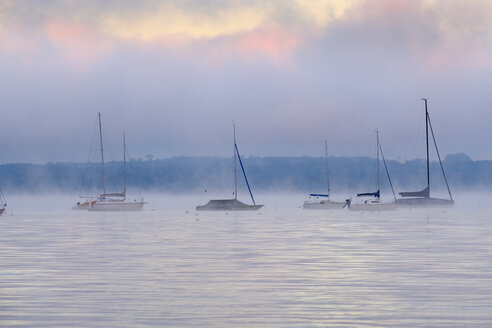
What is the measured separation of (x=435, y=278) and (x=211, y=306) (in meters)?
10.6

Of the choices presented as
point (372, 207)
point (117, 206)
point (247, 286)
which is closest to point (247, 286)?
point (247, 286)

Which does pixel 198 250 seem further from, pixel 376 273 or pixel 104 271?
pixel 376 273

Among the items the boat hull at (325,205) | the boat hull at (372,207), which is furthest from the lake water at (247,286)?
the boat hull at (325,205)

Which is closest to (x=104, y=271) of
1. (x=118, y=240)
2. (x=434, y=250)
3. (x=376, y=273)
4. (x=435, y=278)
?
(x=376, y=273)

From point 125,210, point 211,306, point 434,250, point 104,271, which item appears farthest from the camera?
point 125,210

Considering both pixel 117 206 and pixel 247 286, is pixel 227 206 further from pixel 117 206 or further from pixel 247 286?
pixel 247 286

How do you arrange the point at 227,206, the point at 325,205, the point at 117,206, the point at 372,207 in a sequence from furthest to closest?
the point at 325,205 → the point at 117,206 → the point at 227,206 → the point at 372,207

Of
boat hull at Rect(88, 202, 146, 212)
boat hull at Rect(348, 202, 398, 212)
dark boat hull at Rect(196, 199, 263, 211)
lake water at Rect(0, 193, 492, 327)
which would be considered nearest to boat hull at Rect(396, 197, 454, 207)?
boat hull at Rect(348, 202, 398, 212)

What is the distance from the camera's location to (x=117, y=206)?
154 meters

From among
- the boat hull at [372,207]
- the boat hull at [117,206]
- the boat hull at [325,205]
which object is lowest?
the boat hull at [372,207]

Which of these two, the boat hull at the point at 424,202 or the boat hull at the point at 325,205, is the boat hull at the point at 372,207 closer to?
the boat hull at the point at 424,202

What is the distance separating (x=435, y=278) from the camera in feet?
101

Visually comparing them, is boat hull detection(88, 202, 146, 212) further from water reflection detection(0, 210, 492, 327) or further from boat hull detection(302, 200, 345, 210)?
water reflection detection(0, 210, 492, 327)

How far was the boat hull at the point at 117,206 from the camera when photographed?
153 m
